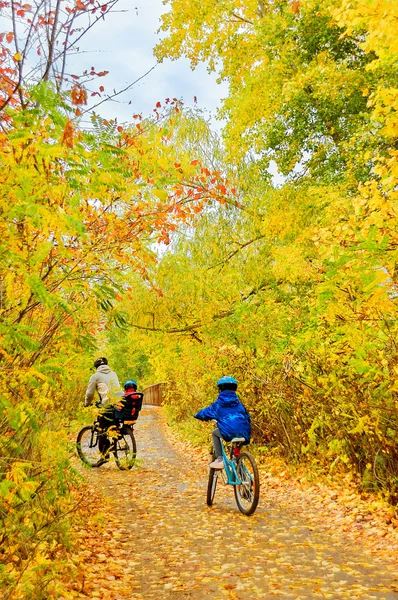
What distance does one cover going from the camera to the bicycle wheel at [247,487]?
695cm

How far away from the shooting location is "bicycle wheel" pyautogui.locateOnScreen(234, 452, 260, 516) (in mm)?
6949

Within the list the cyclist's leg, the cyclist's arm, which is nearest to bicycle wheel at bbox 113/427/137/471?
the cyclist's arm

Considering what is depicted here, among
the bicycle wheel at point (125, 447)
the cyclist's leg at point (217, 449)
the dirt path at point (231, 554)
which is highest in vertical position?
the cyclist's leg at point (217, 449)

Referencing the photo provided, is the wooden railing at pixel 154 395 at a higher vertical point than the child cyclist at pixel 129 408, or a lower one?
higher

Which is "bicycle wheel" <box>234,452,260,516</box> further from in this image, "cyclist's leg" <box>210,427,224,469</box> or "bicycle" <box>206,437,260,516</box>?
"cyclist's leg" <box>210,427,224,469</box>

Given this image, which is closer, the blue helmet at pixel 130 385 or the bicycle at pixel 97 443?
the bicycle at pixel 97 443

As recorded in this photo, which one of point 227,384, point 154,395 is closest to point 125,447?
point 227,384

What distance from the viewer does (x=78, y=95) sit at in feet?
11.4

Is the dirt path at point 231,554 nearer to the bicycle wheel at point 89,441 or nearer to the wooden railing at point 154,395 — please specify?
the bicycle wheel at point 89,441

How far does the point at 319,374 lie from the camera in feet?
27.4

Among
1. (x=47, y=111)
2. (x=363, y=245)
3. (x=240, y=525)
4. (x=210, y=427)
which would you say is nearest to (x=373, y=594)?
(x=240, y=525)

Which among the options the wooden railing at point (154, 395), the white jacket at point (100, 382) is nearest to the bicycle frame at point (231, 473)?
the white jacket at point (100, 382)

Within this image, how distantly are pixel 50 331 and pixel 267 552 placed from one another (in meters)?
3.02

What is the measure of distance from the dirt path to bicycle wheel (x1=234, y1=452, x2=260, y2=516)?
0.46ft
